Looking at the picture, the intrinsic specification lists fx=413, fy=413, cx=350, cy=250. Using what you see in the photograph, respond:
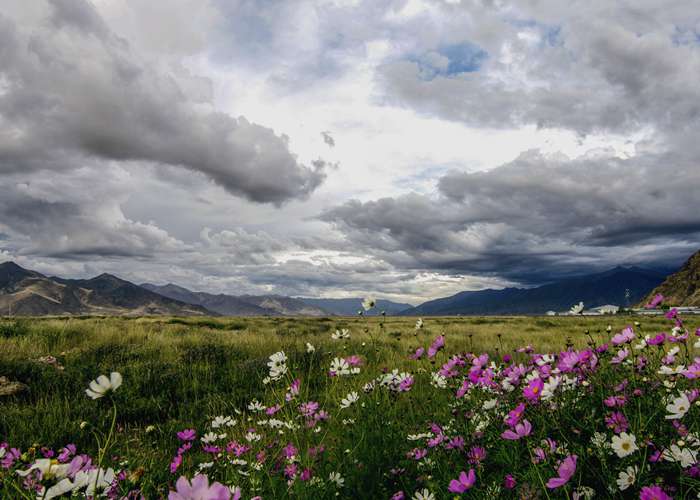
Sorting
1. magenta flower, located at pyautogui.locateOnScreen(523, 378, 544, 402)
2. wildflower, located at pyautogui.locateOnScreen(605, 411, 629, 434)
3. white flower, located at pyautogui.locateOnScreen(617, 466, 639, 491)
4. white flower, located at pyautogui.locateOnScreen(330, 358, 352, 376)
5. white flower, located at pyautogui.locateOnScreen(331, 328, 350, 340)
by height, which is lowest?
white flower, located at pyautogui.locateOnScreen(617, 466, 639, 491)

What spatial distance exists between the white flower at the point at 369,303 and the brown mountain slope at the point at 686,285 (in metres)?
200

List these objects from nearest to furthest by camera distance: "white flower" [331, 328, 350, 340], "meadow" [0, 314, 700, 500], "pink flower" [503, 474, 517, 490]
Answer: "meadow" [0, 314, 700, 500] < "pink flower" [503, 474, 517, 490] < "white flower" [331, 328, 350, 340]

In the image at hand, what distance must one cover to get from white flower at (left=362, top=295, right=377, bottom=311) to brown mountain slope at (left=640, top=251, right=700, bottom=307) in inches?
7874

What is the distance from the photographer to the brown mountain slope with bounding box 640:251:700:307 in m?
167

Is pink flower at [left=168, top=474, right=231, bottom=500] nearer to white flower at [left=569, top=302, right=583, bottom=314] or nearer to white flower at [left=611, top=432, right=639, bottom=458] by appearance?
white flower at [left=611, top=432, right=639, bottom=458]

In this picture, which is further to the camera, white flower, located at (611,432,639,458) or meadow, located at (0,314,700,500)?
meadow, located at (0,314,700,500)

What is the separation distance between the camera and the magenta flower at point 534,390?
235 centimetres

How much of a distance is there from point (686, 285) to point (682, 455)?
22387 centimetres

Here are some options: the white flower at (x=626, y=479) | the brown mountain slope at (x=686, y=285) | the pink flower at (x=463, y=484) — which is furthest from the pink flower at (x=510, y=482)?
the brown mountain slope at (x=686, y=285)

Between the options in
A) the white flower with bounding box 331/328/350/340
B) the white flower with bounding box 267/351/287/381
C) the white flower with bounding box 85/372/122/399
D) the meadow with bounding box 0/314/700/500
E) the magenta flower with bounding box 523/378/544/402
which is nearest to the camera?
the white flower with bounding box 85/372/122/399

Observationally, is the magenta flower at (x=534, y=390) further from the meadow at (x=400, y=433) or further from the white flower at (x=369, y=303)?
the white flower at (x=369, y=303)

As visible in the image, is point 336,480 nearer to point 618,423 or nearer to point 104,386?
point 104,386

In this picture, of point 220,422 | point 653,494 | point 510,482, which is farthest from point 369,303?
point 653,494

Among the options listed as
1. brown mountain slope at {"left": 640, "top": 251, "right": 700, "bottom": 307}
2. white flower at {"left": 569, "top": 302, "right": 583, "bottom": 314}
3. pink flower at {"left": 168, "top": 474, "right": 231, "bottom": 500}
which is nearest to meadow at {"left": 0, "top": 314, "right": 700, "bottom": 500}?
pink flower at {"left": 168, "top": 474, "right": 231, "bottom": 500}
